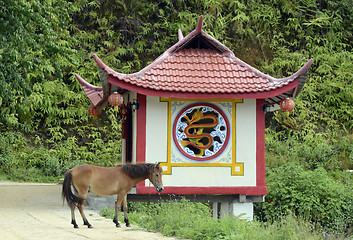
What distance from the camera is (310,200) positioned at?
43.6 ft

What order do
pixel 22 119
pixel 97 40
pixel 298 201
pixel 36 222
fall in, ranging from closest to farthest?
pixel 36 222 → pixel 298 201 → pixel 22 119 → pixel 97 40

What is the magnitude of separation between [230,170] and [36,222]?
14.6 feet

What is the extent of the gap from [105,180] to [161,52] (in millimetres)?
13345

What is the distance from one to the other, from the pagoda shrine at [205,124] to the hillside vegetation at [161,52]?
331cm

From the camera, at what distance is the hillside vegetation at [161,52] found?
18.5 m

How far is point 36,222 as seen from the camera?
9930mm

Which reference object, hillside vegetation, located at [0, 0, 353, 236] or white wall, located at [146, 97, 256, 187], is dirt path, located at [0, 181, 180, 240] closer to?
white wall, located at [146, 97, 256, 187]

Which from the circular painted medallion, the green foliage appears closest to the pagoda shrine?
the circular painted medallion

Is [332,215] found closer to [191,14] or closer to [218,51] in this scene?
[218,51]

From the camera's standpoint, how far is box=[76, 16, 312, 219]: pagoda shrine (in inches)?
448

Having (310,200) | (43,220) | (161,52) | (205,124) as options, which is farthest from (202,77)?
(161,52)

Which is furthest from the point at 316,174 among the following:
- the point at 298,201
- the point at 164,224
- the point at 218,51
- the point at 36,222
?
the point at 36,222

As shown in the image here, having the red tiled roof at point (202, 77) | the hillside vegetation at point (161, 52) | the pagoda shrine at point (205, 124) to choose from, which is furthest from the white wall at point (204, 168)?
the hillside vegetation at point (161, 52)

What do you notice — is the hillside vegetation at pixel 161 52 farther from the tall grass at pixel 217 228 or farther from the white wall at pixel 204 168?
the tall grass at pixel 217 228
